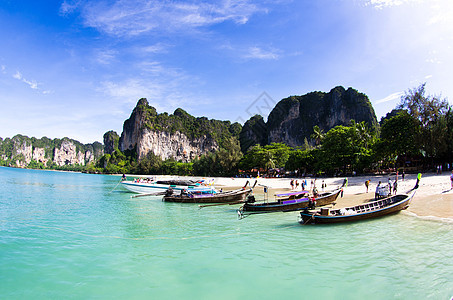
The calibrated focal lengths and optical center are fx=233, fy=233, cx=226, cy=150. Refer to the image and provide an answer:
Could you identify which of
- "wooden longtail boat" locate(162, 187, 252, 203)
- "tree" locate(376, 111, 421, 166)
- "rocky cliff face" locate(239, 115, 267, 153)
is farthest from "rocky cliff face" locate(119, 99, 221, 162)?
"tree" locate(376, 111, 421, 166)

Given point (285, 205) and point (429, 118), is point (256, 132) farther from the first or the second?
point (285, 205)

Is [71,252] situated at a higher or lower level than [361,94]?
lower

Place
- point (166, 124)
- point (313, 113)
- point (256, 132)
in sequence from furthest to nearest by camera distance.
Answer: point (166, 124) < point (256, 132) < point (313, 113)

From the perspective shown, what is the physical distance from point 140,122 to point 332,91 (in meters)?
130

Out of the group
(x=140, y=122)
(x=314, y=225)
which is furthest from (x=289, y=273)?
(x=140, y=122)

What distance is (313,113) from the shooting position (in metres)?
141

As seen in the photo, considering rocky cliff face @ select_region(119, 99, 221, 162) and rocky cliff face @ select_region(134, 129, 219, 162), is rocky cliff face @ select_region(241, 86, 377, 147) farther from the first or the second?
rocky cliff face @ select_region(119, 99, 221, 162)

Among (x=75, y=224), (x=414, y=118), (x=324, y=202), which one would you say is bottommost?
(x=75, y=224)

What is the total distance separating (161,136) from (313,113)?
108 metres

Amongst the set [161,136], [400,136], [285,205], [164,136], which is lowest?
[285,205]

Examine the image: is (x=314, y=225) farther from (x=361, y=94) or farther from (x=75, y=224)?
(x=361, y=94)

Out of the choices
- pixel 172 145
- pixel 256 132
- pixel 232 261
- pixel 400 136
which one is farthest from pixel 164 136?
pixel 232 261

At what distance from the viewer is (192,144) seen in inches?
7544

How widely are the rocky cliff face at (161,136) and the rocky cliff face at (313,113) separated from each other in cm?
6151
